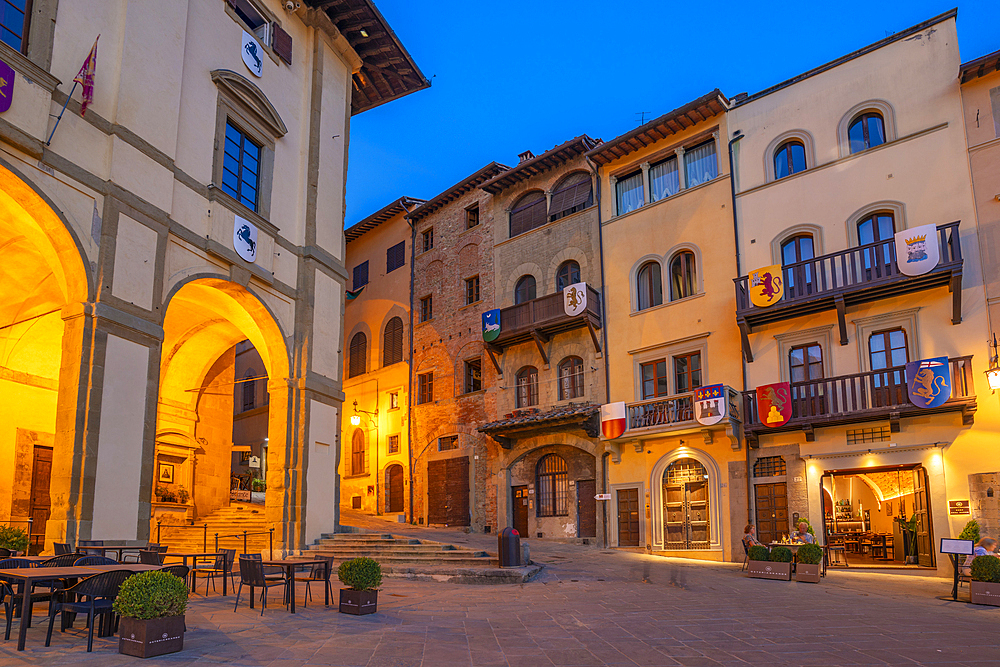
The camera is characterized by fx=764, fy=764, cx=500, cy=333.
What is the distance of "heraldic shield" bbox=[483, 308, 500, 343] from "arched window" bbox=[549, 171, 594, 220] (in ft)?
12.9

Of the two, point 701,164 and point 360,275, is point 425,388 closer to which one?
point 360,275

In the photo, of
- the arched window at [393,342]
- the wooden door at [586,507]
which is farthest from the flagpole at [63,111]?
the arched window at [393,342]

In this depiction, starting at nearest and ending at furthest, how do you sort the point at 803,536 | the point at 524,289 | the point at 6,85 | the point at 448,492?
the point at 6,85, the point at 803,536, the point at 524,289, the point at 448,492

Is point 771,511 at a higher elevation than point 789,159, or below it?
below

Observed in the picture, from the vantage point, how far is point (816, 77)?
68.4 feet

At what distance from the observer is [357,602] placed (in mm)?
9672

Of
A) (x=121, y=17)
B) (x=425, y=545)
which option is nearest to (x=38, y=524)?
(x=425, y=545)

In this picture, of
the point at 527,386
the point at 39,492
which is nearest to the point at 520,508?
the point at 527,386

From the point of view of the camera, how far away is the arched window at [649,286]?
23422mm

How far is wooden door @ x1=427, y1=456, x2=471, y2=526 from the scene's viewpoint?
27094 mm

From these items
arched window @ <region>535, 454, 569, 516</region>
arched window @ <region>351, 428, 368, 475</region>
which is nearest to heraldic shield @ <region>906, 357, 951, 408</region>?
arched window @ <region>535, 454, 569, 516</region>

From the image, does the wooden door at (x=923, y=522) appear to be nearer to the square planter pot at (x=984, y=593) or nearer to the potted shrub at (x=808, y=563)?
the potted shrub at (x=808, y=563)

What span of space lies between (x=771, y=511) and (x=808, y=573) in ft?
15.7

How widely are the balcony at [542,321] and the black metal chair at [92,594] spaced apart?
1785cm
